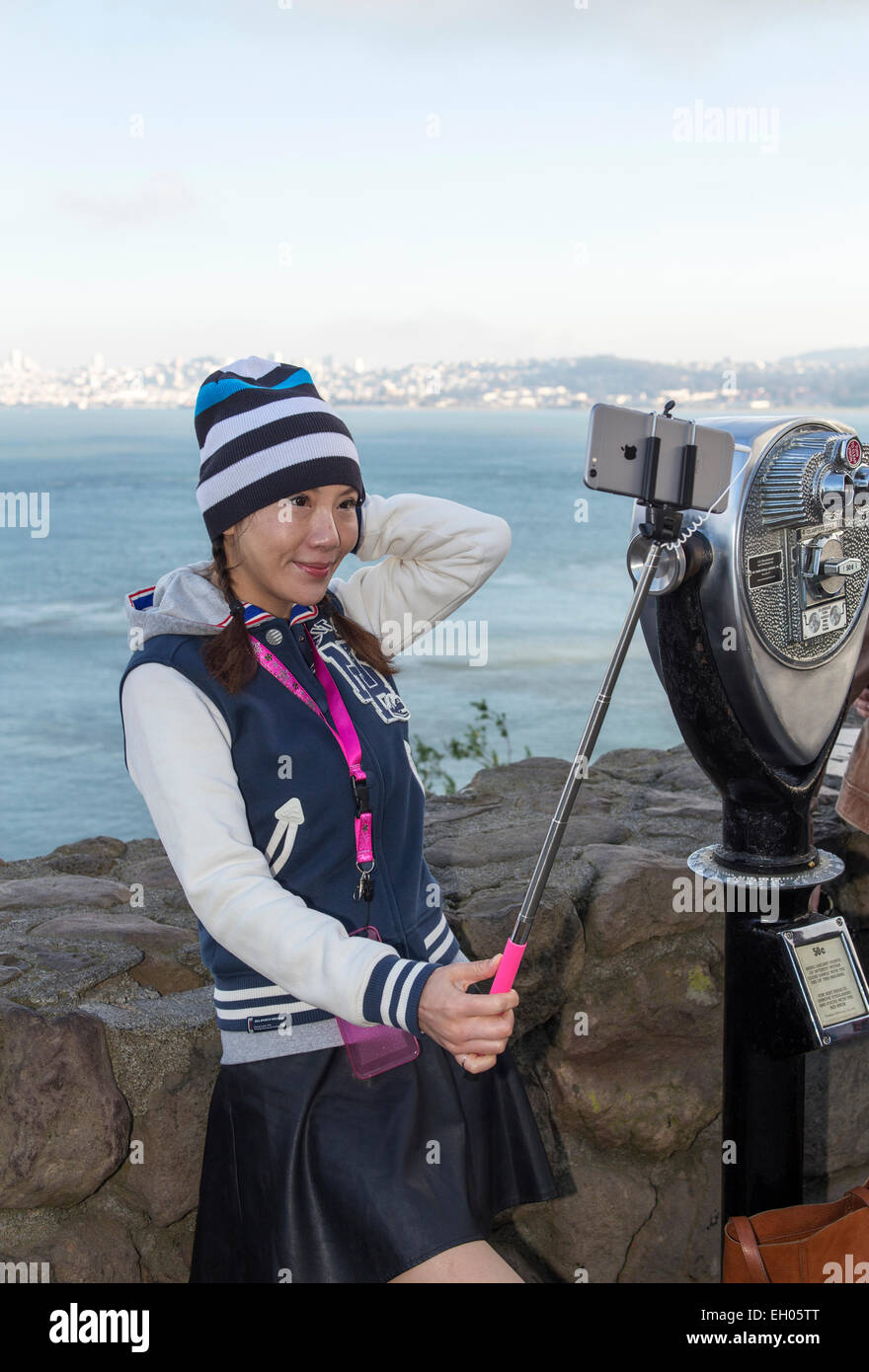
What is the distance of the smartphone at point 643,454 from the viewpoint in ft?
4.60

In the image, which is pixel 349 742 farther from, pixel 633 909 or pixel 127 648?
pixel 127 648

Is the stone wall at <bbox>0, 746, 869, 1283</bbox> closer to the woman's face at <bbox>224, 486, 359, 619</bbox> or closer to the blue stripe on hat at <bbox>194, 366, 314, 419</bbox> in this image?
the woman's face at <bbox>224, 486, 359, 619</bbox>

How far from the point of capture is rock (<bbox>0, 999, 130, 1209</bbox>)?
169 centimetres

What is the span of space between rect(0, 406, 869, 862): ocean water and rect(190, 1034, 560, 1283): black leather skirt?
783 millimetres

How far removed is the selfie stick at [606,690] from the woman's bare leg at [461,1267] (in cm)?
34

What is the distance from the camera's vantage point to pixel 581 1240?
207 centimetres

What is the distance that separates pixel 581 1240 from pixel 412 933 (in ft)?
2.33

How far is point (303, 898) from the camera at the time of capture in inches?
62.0

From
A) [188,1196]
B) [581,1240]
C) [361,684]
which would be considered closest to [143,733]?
[361,684]

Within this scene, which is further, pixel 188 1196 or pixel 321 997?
pixel 188 1196

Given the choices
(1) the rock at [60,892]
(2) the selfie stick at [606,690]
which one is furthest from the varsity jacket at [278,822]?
(1) the rock at [60,892]

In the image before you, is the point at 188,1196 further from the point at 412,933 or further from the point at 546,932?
the point at 546,932

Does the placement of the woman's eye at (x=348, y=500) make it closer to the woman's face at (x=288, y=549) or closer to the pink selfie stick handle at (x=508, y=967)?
the woman's face at (x=288, y=549)
